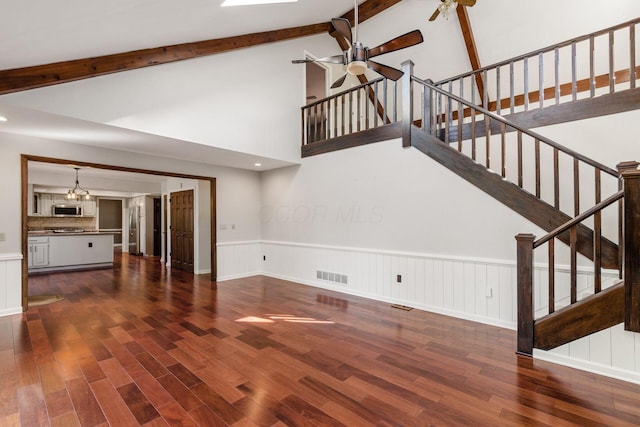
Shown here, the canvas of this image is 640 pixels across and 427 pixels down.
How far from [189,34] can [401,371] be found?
4.01m

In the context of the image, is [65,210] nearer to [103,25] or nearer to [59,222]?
[59,222]

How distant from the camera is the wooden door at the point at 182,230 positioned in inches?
278

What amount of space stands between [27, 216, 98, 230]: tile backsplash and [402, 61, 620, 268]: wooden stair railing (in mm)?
11676

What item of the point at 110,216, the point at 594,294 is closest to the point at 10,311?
the point at 594,294

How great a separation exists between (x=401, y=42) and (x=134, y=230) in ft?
36.4

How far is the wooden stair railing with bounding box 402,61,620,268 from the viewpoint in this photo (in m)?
2.89

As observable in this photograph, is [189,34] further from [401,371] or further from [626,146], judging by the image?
[626,146]

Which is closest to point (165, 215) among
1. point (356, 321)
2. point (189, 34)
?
point (189, 34)

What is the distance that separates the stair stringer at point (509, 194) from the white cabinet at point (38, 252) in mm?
8687

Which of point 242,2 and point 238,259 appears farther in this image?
point 238,259

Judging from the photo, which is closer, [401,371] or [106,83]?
[401,371]

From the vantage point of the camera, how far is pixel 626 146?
3.04m

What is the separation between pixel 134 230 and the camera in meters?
10.8

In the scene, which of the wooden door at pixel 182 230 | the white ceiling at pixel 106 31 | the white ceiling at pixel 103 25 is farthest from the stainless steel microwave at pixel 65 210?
the white ceiling at pixel 103 25
